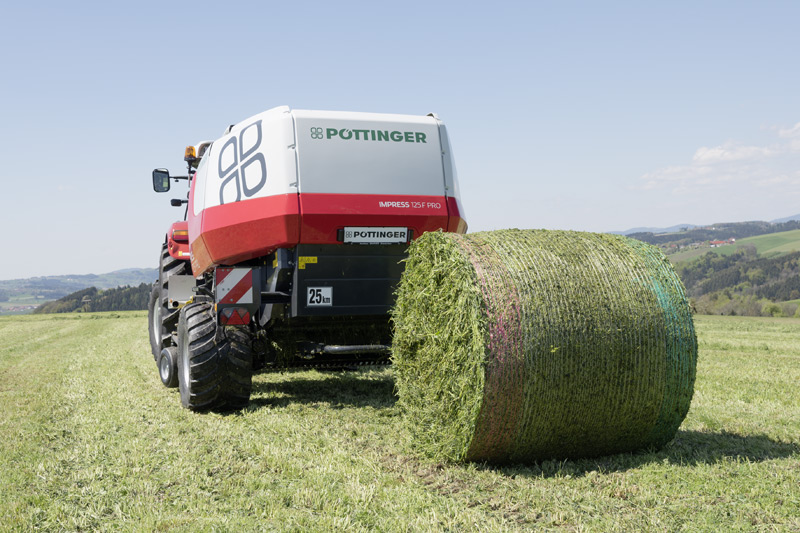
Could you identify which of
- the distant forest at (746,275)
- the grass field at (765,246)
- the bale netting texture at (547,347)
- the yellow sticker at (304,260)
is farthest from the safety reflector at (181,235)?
the grass field at (765,246)

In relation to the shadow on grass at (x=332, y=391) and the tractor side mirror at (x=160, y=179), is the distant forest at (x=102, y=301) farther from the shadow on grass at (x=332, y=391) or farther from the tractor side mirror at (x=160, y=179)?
the shadow on grass at (x=332, y=391)

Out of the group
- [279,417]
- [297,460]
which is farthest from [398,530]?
[279,417]

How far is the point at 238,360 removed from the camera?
7.09 meters

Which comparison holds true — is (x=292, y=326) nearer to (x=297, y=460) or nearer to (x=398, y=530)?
(x=297, y=460)

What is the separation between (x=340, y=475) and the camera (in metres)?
4.62

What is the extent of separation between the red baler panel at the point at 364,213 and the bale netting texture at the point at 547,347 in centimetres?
155

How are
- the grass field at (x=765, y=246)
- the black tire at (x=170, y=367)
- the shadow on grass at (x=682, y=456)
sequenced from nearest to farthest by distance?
the shadow on grass at (x=682, y=456), the black tire at (x=170, y=367), the grass field at (x=765, y=246)

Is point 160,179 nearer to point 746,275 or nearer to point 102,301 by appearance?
point 102,301

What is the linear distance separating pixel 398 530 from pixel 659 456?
241cm

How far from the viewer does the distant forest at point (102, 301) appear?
224 feet

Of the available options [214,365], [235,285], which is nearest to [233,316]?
[235,285]

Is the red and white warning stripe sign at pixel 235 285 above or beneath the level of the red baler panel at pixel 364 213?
beneath

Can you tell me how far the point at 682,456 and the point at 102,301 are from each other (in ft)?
249

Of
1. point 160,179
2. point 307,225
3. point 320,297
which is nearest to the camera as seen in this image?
point 307,225
